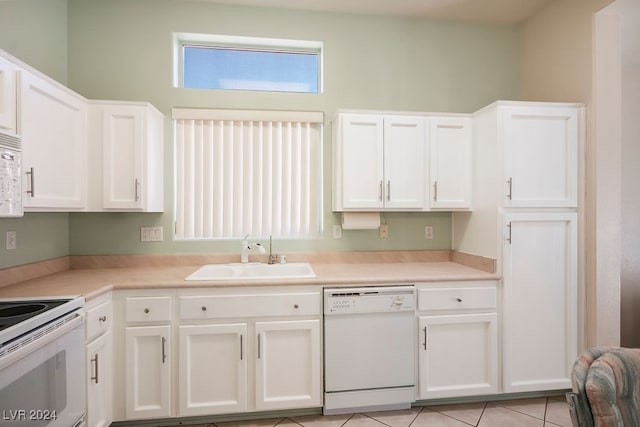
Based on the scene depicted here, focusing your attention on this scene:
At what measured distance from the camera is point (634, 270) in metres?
2.76

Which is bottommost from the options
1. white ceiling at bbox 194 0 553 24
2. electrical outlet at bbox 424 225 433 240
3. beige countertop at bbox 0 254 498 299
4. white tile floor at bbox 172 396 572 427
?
white tile floor at bbox 172 396 572 427

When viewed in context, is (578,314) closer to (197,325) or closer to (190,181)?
(197,325)

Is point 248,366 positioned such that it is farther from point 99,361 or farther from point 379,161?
point 379,161

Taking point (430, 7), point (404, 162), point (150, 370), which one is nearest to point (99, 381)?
point (150, 370)

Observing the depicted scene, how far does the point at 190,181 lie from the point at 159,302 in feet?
3.44

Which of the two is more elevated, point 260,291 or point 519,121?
point 519,121

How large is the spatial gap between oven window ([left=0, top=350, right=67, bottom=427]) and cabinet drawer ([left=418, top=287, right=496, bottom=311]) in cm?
196

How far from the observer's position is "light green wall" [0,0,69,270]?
1.85 m

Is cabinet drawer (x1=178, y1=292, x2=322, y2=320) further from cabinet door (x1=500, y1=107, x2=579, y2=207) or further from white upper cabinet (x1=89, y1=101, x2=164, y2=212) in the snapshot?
cabinet door (x1=500, y1=107, x2=579, y2=207)

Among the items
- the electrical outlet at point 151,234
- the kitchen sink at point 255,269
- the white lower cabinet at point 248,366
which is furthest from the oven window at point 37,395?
the electrical outlet at point 151,234

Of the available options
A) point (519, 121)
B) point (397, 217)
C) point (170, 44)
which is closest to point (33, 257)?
point (170, 44)

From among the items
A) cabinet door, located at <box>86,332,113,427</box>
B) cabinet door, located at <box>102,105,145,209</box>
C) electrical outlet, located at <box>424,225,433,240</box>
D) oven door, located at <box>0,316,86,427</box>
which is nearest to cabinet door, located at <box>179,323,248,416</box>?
cabinet door, located at <box>86,332,113,427</box>

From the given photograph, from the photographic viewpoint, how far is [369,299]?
78.9 inches

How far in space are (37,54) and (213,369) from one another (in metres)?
2.41
